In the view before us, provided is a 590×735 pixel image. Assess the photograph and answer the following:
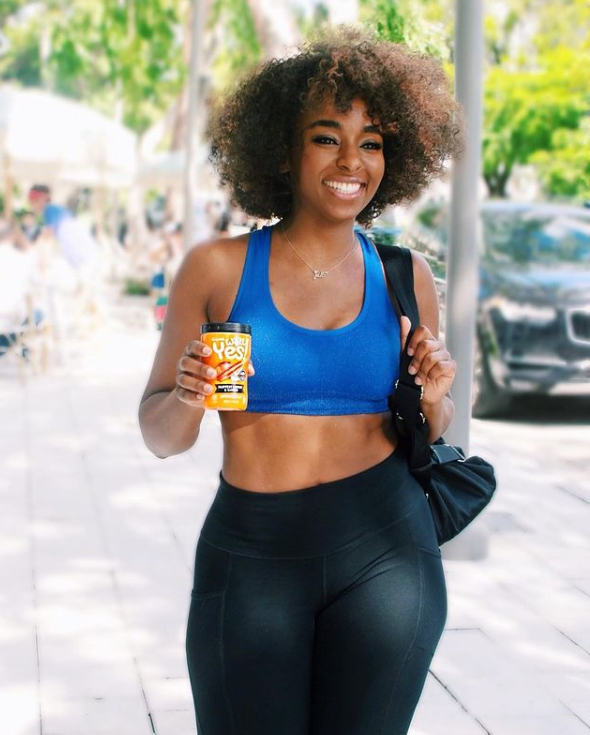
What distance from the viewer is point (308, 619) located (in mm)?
2309

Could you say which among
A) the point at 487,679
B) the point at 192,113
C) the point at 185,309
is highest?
the point at 192,113

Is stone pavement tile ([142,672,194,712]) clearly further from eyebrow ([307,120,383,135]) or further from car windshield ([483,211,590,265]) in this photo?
car windshield ([483,211,590,265])

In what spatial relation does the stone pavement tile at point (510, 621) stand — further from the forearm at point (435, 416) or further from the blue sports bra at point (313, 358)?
the blue sports bra at point (313, 358)

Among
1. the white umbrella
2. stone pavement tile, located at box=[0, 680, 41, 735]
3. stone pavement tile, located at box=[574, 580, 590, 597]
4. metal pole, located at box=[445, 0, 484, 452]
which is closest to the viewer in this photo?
stone pavement tile, located at box=[0, 680, 41, 735]

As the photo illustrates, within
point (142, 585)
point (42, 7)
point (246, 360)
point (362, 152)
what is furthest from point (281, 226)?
point (42, 7)

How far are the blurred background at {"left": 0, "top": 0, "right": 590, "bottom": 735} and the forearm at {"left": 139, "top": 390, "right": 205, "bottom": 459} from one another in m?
0.82

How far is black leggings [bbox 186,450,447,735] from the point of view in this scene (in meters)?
2.28

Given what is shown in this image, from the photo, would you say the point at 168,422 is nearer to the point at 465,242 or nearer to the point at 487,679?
the point at 487,679

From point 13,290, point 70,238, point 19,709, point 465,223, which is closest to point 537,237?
point 465,223

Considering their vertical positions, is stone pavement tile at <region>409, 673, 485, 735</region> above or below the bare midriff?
below

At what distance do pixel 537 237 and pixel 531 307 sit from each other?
0.85 m

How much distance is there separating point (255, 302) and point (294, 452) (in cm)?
30

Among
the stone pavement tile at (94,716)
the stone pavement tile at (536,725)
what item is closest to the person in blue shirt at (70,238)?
the stone pavement tile at (94,716)

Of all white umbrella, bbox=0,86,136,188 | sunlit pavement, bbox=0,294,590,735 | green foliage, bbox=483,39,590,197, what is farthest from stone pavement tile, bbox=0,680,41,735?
green foliage, bbox=483,39,590,197
